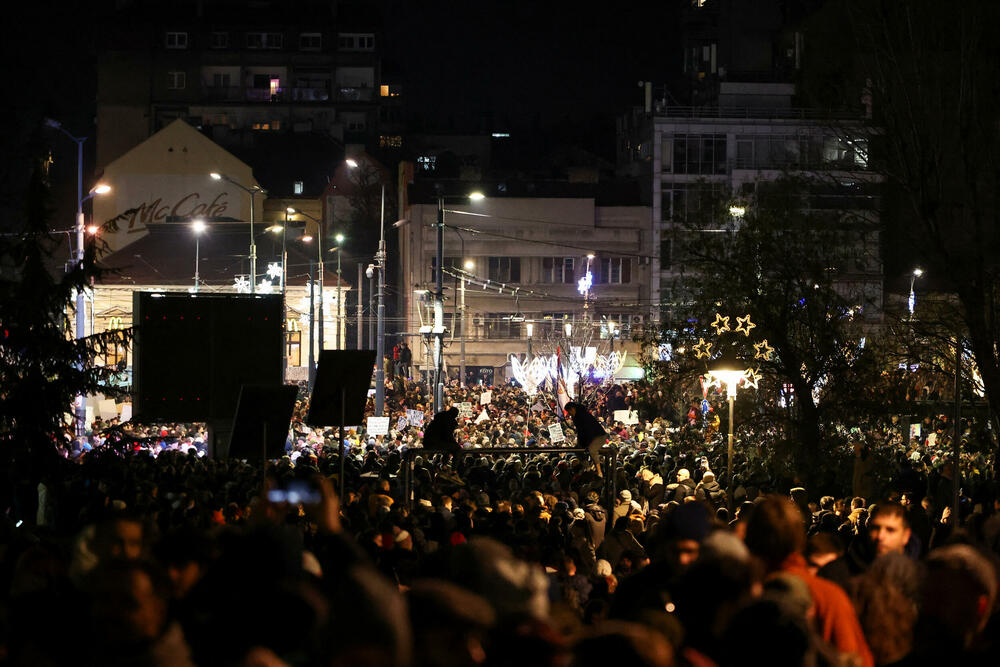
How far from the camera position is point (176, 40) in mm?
100312

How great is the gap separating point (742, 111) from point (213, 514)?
204ft

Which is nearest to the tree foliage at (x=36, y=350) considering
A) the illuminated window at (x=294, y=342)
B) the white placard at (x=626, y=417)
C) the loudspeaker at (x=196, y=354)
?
the loudspeaker at (x=196, y=354)

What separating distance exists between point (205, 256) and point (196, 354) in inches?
2203

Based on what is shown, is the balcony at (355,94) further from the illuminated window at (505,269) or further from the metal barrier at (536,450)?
the metal barrier at (536,450)

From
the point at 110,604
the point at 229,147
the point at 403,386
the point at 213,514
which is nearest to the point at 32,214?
the point at 213,514

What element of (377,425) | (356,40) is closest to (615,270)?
(356,40)

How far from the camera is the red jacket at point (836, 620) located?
546 cm

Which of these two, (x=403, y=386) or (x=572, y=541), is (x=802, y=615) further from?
(x=403, y=386)

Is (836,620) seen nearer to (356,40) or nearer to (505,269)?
(505,269)

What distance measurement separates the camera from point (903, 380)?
2469cm

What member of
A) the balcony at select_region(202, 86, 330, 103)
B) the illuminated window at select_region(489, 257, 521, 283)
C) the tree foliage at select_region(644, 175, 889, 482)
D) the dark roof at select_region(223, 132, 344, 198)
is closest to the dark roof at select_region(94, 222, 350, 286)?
the illuminated window at select_region(489, 257, 521, 283)

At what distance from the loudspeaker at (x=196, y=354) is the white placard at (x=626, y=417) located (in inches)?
703

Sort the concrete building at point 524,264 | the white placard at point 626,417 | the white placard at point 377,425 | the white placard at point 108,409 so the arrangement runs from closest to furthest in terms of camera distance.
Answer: the white placard at point 377,425 → the white placard at point 626,417 → the white placard at point 108,409 → the concrete building at point 524,264

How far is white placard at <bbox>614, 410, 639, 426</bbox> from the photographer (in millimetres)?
34719
